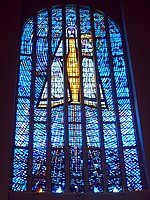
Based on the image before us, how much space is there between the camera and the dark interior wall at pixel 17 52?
28.7ft

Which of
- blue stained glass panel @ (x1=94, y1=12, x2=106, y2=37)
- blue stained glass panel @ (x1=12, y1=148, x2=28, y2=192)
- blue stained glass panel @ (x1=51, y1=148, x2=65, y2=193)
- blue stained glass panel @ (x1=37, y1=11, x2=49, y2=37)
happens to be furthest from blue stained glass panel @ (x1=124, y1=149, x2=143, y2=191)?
blue stained glass panel @ (x1=37, y1=11, x2=49, y2=37)

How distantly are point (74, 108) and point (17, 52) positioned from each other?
183cm

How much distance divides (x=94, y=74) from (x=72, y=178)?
2628 mm

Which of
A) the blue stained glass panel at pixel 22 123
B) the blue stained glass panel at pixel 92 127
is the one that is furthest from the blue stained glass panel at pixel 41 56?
→ the blue stained glass panel at pixel 92 127

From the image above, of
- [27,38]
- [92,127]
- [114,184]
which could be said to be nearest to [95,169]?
[114,184]

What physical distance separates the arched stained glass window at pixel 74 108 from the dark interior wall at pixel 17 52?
389 mm

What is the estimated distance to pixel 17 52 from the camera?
995 centimetres

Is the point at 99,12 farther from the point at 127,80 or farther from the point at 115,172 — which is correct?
the point at 115,172

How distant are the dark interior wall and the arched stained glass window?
1.27 ft

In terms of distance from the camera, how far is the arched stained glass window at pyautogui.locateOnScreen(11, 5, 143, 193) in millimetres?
8836

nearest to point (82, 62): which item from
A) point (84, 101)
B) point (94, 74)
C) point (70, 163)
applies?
point (94, 74)

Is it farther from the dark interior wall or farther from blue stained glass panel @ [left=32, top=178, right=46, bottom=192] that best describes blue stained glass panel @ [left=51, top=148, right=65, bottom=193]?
the dark interior wall

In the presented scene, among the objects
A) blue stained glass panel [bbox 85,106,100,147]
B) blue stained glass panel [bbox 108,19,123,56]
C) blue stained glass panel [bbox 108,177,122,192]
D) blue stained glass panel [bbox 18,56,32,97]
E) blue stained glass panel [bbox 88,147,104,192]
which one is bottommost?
blue stained glass panel [bbox 108,177,122,192]

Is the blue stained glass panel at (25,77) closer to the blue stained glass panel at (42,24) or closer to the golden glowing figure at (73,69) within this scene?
the blue stained glass panel at (42,24)
